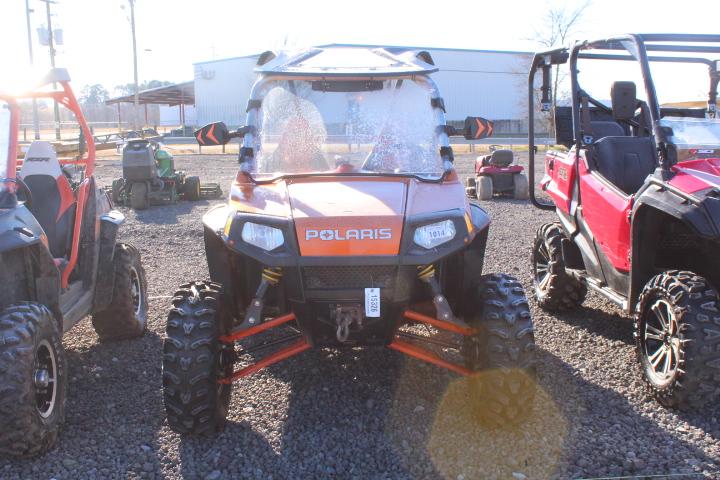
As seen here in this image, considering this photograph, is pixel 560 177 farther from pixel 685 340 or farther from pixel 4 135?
pixel 4 135

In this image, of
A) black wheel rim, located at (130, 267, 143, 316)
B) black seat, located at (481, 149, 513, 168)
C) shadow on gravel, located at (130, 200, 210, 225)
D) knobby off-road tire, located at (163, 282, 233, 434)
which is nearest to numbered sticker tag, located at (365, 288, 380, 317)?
knobby off-road tire, located at (163, 282, 233, 434)

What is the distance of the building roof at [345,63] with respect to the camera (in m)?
4.48

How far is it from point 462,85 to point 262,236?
46431 millimetres

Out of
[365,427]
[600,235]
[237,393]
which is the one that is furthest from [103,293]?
[600,235]

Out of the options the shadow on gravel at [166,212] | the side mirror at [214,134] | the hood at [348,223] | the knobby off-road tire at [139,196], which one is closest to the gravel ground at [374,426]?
the hood at [348,223]

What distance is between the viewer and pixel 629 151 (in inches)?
207

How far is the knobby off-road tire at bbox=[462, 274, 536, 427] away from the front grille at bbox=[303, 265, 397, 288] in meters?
0.59

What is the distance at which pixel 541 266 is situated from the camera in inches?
245

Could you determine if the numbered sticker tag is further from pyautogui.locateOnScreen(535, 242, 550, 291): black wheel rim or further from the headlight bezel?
pyautogui.locateOnScreen(535, 242, 550, 291): black wheel rim

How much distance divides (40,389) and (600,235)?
3638mm

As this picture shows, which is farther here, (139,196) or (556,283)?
(139,196)

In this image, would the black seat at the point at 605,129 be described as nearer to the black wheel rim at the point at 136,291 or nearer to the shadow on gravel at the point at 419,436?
the shadow on gravel at the point at 419,436

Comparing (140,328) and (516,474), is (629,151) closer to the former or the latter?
(516,474)

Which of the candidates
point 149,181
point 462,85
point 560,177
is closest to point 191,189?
point 149,181
